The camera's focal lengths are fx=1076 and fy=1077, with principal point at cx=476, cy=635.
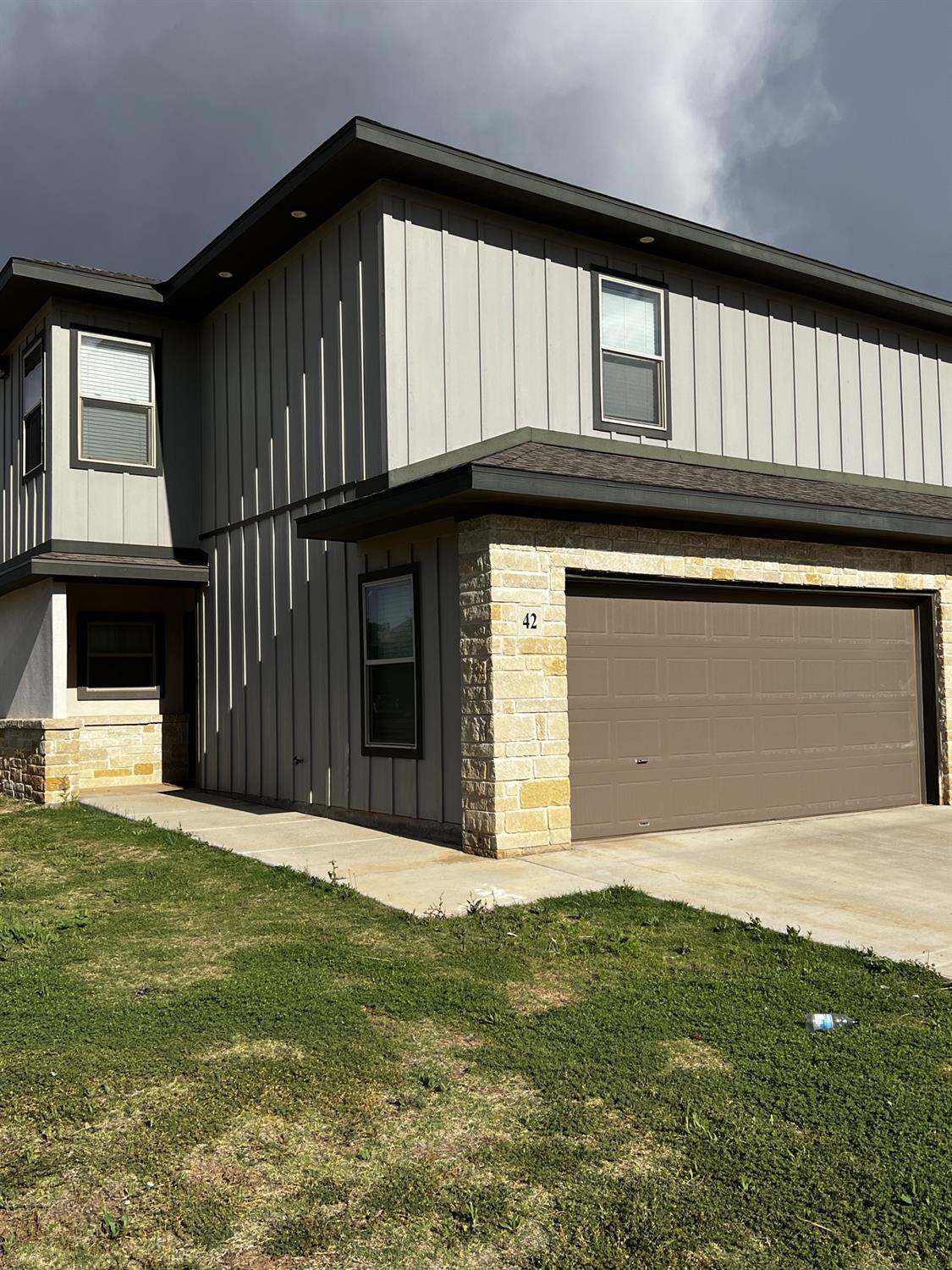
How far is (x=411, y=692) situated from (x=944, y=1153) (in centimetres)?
711

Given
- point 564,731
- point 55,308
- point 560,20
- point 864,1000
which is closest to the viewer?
point 864,1000

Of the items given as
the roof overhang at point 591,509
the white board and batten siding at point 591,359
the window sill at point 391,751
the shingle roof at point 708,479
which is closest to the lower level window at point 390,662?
the window sill at point 391,751

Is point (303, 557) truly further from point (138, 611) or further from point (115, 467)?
point (138, 611)

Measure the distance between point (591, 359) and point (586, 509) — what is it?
2971 millimetres

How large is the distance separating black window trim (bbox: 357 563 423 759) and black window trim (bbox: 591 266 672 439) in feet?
9.73

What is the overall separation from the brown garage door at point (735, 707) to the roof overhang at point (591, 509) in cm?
75

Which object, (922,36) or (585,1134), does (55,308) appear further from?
(922,36)

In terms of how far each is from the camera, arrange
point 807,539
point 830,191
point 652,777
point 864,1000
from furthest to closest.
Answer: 1. point 830,191
2. point 807,539
3. point 652,777
4. point 864,1000

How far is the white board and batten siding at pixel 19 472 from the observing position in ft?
44.0

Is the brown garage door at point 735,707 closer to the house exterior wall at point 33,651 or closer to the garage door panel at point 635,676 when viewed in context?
the garage door panel at point 635,676

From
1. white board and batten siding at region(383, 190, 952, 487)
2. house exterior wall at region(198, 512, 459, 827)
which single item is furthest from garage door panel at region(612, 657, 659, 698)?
white board and batten siding at region(383, 190, 952, 487)

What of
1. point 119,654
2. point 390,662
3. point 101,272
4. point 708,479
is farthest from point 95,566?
point 708,479

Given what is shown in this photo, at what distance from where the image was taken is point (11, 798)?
1376cm

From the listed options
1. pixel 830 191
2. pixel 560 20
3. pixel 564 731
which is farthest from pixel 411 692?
pixel 830 191
